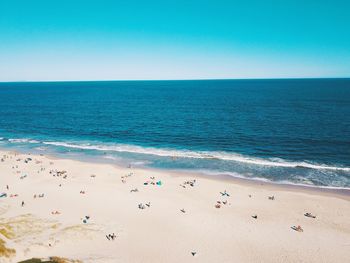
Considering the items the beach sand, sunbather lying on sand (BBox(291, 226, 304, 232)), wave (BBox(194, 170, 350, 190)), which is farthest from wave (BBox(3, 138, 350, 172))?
sunbather lying on sand (BBox(291, 226, 304, 232))

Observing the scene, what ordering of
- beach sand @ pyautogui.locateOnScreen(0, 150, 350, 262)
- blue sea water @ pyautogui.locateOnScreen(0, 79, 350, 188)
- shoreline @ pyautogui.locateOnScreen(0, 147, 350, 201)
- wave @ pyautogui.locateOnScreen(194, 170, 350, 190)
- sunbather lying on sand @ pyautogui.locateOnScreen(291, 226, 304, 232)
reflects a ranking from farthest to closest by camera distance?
blue sea water @ pyautogui.locateOnScreen(0, 79, 350, 188) → wave @ pyautogui.locateOnScreen(194, 170, 350, 190) → shoreline @ pyautogui.locateOnScreen(0, 147, 350, 201) → sunbather lying on sand @ pyautogui.locateOnScreen(291, 226, 304, 232) → beach sand @ pyautogui.locateOnScreen(0, 150, 350, 262)

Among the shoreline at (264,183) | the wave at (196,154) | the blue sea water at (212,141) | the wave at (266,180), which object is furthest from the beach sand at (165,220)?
the wave at (196,154)

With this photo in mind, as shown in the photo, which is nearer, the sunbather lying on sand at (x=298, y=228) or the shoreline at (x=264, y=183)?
the sunbather lying on sand at (x=298, y=228)

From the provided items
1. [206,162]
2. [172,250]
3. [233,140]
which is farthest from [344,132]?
[172,250]

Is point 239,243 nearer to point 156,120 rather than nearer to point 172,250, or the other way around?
point 172,250

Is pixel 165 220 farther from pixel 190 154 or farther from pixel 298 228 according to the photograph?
pixel 190 154

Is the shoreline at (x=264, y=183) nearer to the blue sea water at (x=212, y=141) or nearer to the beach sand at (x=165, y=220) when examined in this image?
the beach sand at (x=165, y=220)

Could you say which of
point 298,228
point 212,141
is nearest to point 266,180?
point 298,228

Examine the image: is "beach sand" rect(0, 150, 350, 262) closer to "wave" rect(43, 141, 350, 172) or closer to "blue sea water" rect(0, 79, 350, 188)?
"blue sea water" rect(0, 79, 350, 188)
